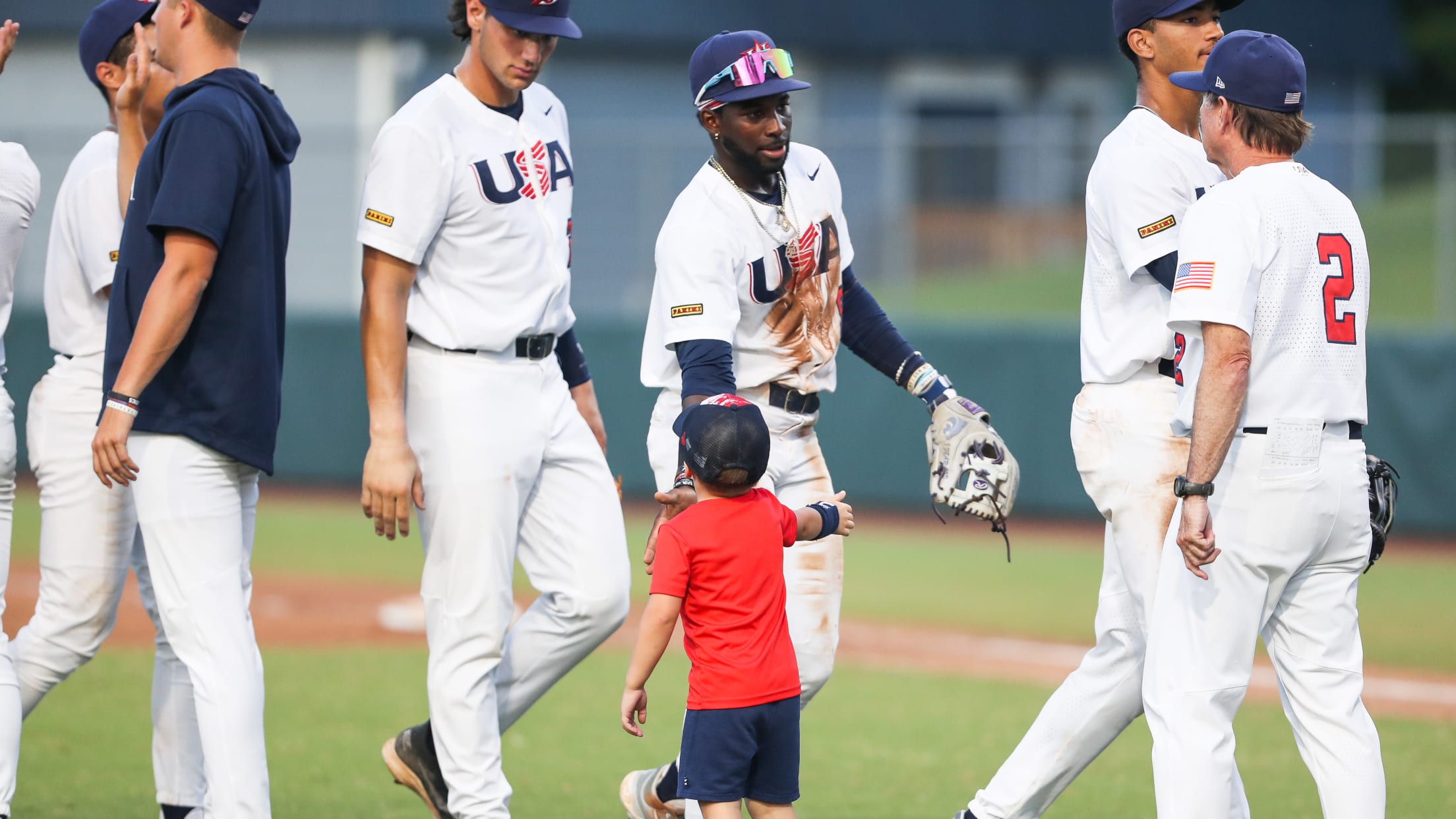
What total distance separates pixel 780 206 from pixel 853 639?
5.20 m

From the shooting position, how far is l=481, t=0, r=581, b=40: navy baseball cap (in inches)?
161

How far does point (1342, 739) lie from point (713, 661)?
1488 mm

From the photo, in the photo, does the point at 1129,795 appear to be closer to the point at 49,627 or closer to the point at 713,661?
the point at 713,661

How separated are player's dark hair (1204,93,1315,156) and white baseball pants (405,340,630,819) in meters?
1.96

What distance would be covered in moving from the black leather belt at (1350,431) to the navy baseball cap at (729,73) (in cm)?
143

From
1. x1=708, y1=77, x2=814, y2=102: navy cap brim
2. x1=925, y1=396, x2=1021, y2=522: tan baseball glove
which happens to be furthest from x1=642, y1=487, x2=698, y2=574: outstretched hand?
x1=708, y1=77, x2=814, y2=102: navy cap brim

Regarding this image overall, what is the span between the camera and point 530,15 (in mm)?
4109

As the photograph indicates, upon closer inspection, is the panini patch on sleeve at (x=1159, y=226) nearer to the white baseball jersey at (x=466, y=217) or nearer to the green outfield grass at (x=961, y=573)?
the white baseball jersey at (x=466, y=217)

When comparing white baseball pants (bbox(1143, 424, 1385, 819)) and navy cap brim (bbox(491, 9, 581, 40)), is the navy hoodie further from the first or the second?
white baseball pants (bbox(1143, 424, 1385, 819))

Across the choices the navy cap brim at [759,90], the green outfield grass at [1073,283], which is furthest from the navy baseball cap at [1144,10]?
the green outfield grass at [1073,283]

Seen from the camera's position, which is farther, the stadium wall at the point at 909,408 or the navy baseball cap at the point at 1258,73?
the stadium wall at the point at 909,408

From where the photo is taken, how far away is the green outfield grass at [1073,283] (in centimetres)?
1795

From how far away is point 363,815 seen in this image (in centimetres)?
495

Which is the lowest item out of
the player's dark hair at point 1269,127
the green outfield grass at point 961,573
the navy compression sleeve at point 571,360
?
the green outfield grass at point 961,573
